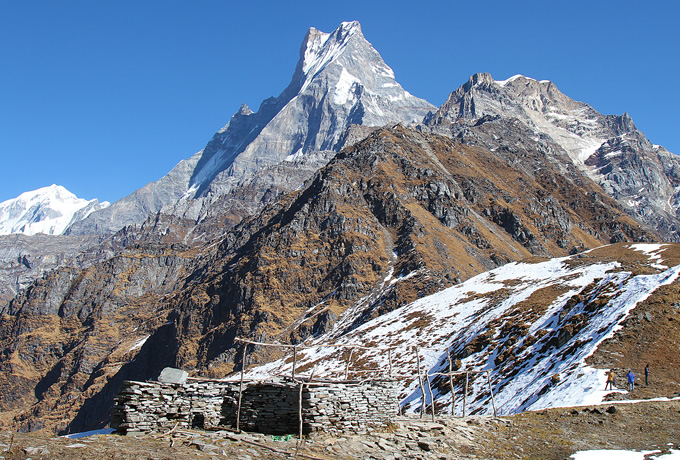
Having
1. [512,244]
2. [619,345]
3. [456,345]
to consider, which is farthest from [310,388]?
[512,244]

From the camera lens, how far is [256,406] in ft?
72.7

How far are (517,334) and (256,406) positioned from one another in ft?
105

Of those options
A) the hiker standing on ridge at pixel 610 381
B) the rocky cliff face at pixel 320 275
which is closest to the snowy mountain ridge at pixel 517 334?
the hiker standing on ridge at pixel 610 381

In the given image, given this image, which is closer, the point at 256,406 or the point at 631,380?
the point at 256,406

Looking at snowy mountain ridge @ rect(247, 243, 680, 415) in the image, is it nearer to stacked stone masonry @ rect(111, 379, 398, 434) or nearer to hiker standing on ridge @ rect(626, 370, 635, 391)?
hiker standing on ridge @ rect(626, 370, 635, 391)

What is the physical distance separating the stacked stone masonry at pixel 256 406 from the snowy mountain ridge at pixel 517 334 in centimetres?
1454

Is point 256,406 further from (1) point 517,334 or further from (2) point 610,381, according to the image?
(1) point 517,334

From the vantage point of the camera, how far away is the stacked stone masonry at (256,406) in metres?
20.4

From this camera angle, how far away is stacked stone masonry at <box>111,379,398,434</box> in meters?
20.4

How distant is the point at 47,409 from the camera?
589 feet

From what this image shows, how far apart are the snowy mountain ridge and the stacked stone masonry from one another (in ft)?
47.7

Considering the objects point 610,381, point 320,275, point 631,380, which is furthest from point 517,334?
point 320,275

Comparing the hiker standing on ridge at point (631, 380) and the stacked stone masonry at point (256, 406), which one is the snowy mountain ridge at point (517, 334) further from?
the stacked stone masonry at point (256, 406)

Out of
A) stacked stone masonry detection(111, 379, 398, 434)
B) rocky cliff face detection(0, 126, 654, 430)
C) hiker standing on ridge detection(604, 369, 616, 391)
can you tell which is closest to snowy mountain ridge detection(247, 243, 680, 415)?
hiker standing on ridge detection(604, 369, 616, 391)
